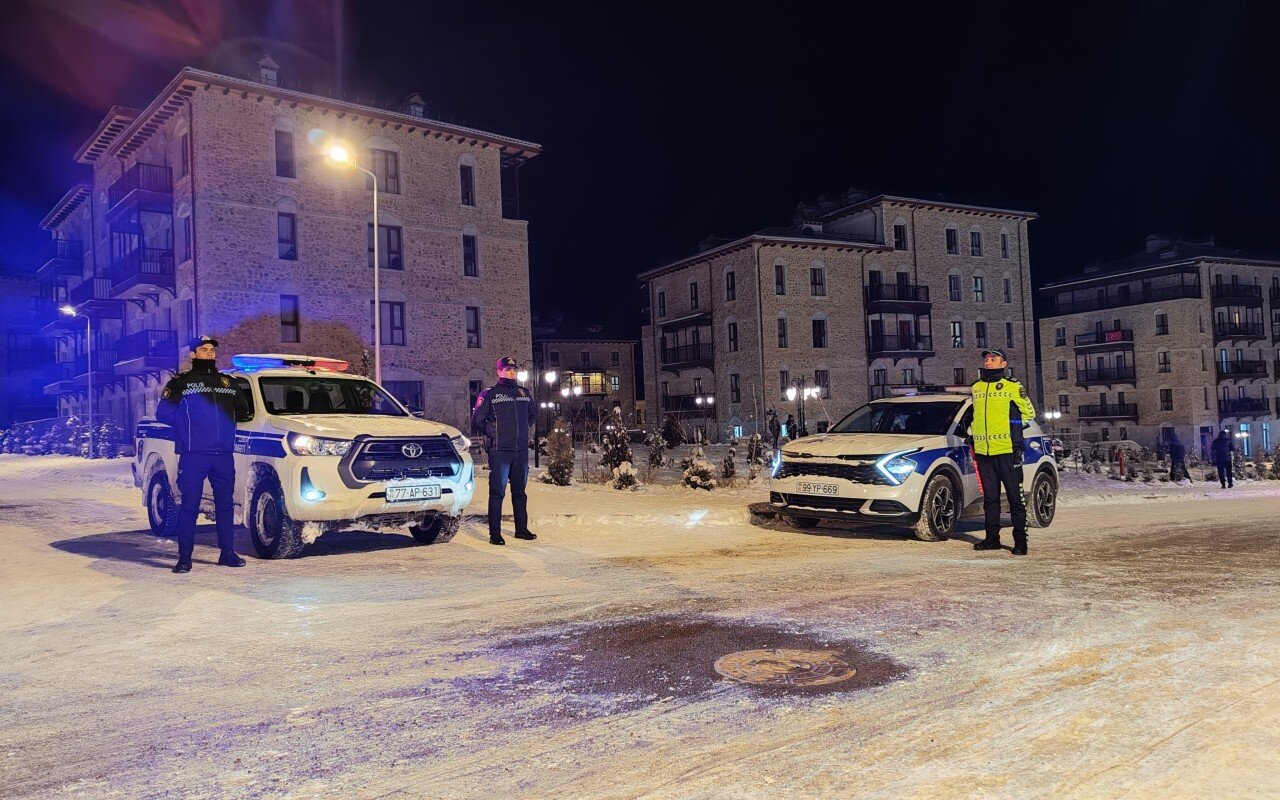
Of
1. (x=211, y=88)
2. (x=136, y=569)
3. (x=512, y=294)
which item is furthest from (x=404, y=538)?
(x=512, y=294)

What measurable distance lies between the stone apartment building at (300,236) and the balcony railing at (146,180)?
0.10 metres

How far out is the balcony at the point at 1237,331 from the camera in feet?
195

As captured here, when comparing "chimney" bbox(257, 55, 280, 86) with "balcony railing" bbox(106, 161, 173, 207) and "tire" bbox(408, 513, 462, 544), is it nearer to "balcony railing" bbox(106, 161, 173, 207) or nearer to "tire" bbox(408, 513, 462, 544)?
"balcony railing" bbox(106, 161, 173, 207)

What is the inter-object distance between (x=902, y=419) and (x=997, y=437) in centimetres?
199

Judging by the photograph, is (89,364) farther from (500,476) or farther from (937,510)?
(937,510)

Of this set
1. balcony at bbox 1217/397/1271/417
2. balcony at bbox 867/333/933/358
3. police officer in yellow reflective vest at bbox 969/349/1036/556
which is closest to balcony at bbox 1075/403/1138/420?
balcony at bbox 1217/397/1271/417

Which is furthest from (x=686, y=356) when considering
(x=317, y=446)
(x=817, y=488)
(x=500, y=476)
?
(x=317, y=446)

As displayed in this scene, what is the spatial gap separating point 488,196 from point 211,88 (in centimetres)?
1113

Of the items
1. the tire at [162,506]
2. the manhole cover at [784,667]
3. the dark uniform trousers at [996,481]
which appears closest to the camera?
the manhole cover at [784,667]

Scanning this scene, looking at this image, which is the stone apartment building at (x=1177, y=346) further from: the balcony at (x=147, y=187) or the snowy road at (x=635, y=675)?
the snowy road at (x=635, y=675)

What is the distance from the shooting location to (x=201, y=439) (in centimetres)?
837

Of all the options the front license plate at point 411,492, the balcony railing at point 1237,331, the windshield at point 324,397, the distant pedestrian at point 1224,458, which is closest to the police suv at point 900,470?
the front license plate at point 411,492

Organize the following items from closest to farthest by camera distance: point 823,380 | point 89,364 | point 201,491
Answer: point 201,491 → point 89,364 → point 823,380

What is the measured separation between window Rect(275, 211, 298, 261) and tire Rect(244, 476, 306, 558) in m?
25.4
